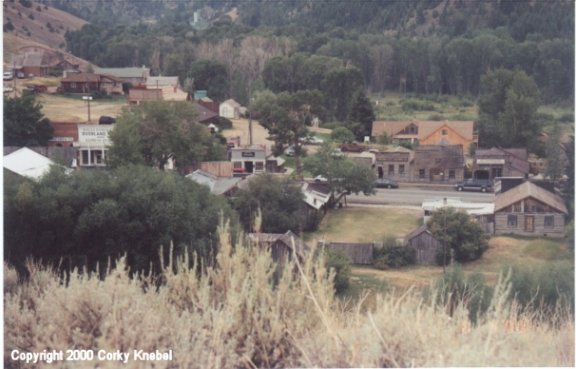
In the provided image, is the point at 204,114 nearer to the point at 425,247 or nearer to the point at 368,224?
the point at 368,224

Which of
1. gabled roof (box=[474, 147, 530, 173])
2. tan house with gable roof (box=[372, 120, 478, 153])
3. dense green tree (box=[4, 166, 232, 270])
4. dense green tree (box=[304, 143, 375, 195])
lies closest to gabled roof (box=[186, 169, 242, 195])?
dense green tree (box=[4, 166, 232, 270])

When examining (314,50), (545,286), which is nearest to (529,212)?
(545,286)

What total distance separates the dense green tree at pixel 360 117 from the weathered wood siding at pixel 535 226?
3.49ft

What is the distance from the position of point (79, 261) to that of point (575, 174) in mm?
2694

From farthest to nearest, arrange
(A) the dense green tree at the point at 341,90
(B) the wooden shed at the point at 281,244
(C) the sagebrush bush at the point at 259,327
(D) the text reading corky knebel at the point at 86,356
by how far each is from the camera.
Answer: (A) the dense green tree at the point at 341,90 < (B) the wooden shed at the point at 281,244 < (D) the text reading corky knebel at the point at 86,356 < (C) the sagebrush bush at the point at 259,327

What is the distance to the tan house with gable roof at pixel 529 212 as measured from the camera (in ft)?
14.2

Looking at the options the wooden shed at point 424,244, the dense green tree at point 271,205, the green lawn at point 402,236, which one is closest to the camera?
the green lawn at point 402,236

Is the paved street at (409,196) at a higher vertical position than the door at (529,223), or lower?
higher

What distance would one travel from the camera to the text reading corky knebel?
315 cm

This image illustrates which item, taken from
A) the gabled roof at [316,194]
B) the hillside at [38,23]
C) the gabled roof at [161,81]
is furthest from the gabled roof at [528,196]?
the hillside at [38,23]

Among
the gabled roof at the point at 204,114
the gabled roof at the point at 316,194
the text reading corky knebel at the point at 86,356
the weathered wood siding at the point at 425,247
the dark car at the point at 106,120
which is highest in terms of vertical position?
the gabled roof at the point at 204,114

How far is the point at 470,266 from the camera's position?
4.21 metres

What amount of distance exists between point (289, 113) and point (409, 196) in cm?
96

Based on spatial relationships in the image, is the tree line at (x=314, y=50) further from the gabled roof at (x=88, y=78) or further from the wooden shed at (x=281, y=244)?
the wooden shed at (x=281, y=244)
